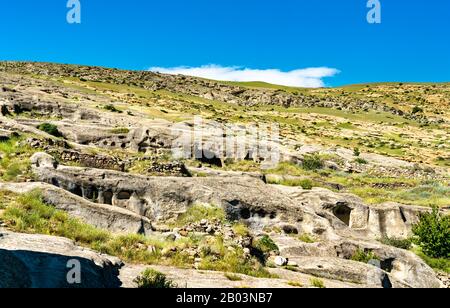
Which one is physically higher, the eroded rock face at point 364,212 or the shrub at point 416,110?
the shrub at point 416,110

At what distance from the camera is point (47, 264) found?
8.27 metres

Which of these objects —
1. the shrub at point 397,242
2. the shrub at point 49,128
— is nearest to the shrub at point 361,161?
the shrub at point 397,242

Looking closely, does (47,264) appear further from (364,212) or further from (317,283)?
(364,212)

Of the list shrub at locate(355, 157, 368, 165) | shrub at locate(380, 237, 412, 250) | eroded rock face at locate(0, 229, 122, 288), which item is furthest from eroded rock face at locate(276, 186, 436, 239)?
shrub at locate(355, 157, 368, 165)

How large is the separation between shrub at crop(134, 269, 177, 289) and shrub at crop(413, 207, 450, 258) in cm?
1880

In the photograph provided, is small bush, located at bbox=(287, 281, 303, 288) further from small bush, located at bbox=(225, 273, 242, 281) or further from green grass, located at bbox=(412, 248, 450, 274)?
green grass, located at bbox=(412, 248, 450, 274)

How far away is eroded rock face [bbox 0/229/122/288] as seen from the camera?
24.2 ft

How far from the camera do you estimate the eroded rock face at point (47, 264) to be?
24.2ft

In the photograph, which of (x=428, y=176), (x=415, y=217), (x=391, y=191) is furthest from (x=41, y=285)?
(x=428, y=176)

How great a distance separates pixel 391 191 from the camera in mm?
35156

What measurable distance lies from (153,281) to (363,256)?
10596mm

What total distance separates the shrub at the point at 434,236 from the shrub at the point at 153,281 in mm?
18805

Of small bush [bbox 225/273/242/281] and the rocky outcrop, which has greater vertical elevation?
the rocky outcrop

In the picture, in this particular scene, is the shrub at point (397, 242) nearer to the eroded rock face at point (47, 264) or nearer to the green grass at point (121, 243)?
the green grass at point (121, 243)
